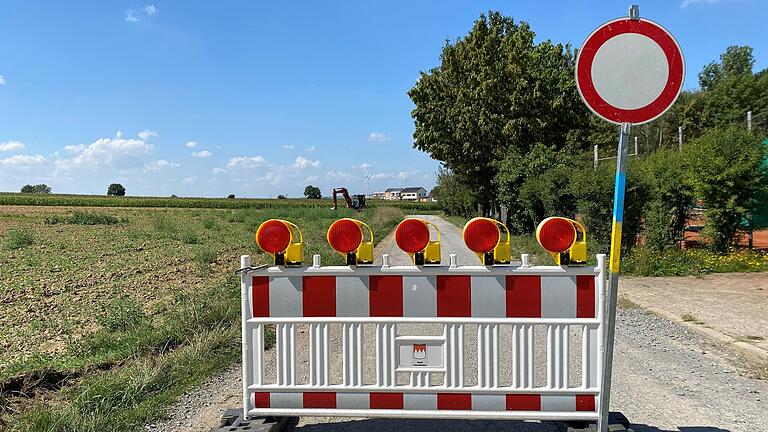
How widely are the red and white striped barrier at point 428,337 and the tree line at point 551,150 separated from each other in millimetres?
11145

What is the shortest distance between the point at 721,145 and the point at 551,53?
1808cm

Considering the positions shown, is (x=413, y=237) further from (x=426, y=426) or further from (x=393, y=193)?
(x=393, y=193)

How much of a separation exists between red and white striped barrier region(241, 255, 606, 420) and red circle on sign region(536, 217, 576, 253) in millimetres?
151

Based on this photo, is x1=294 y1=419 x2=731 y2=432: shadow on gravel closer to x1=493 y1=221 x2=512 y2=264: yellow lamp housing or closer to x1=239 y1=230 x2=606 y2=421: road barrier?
x1=239 y1=230 x2=606 y2=421: road barrier

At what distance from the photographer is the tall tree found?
2655cm

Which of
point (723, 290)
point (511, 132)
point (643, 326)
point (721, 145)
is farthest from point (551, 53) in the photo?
point (643, 326)

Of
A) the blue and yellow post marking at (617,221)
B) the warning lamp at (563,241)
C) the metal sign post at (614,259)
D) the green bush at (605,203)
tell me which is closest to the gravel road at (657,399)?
the metal sign post at (614,259)

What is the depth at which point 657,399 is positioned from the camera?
4.33 metres

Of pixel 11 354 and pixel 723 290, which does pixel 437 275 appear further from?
pixel 723 290

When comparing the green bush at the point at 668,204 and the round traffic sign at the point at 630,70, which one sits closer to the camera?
the round traffic sign at the point at 630,70

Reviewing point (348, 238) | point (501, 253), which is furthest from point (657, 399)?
point (348, 238)

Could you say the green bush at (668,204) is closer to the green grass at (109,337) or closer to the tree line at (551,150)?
the tree line at (551,150)

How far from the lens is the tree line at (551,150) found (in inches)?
488

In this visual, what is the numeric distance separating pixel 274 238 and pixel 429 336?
1.21 meters
